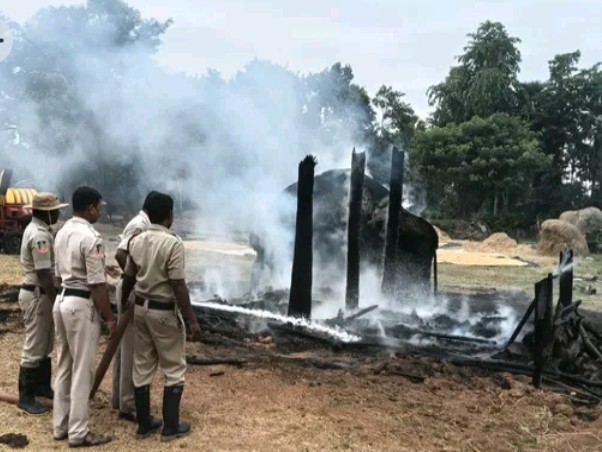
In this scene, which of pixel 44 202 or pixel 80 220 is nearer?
pixel 80 220

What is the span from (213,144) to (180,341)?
1097cm

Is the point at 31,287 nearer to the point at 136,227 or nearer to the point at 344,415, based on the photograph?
the point at 136,227

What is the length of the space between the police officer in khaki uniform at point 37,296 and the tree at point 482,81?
115ft

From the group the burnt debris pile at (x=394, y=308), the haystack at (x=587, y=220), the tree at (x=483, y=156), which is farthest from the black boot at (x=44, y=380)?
the tree at (x=483, y=156)

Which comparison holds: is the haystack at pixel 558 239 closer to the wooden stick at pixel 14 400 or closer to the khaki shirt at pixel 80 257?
the wooden stick at pixel 14 400

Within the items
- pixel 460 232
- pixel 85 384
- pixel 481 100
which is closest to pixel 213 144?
pixel 85 384

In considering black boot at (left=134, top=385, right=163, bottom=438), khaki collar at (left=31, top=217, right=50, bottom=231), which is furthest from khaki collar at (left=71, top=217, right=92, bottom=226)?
black boot at (left=134, top=385, right=163, bottom=438)

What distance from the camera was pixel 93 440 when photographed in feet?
Answer: 14.3

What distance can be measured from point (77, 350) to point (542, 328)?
15.3ft

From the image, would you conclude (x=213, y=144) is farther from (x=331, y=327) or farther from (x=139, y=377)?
(x=139, y=377)

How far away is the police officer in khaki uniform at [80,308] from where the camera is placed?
14.1 ft

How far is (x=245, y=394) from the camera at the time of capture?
18.7ft

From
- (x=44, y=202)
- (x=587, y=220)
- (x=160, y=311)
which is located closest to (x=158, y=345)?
(x=160, y=311)

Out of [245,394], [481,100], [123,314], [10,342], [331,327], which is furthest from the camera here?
[481,100]
